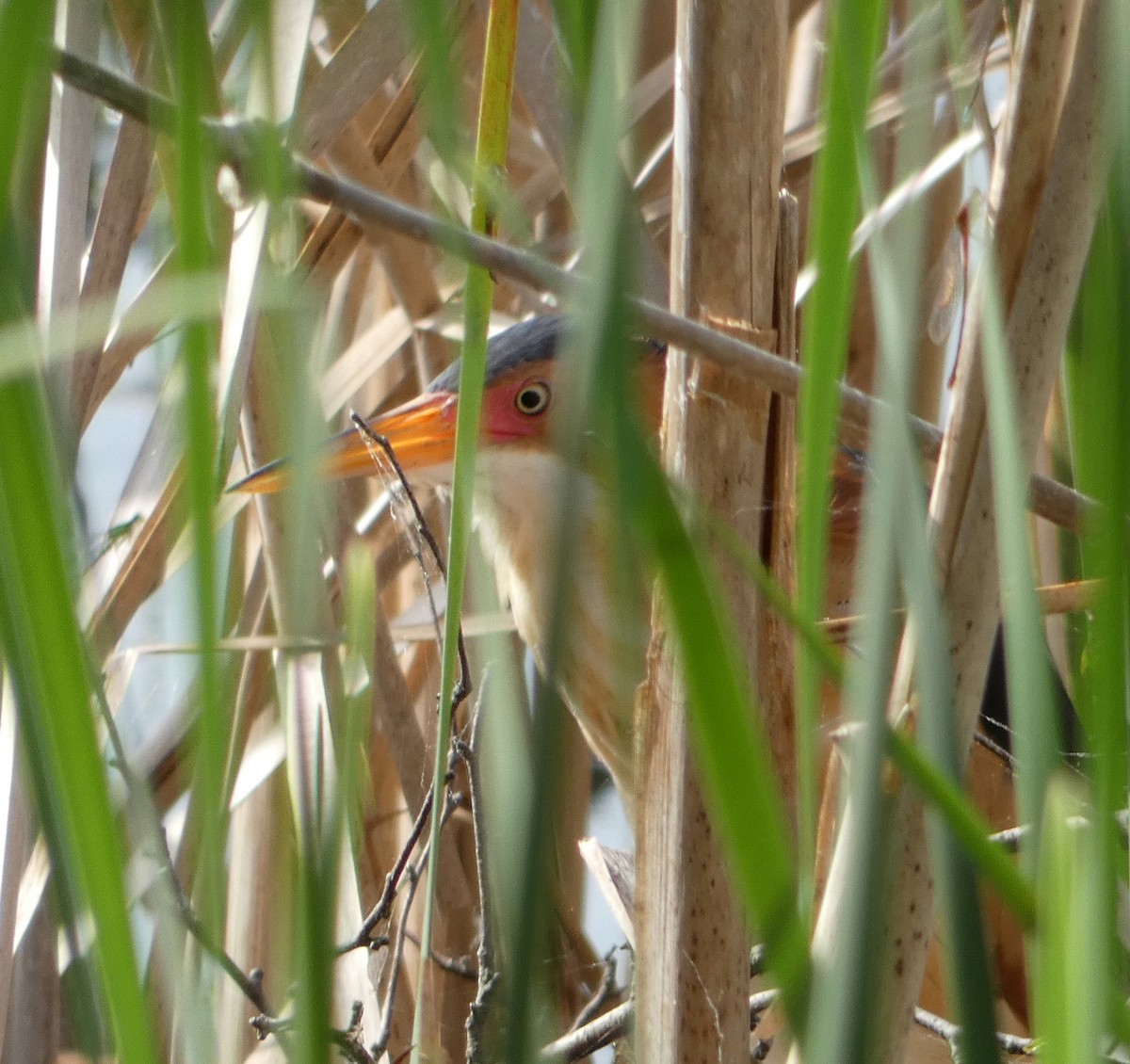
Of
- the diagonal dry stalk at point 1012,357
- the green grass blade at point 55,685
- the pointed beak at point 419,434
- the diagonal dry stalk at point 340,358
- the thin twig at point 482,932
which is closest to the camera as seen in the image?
the green grass blade at point 55,685

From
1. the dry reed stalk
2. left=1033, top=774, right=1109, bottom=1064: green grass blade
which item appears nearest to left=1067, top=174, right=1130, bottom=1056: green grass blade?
left=1033, top=774, right=1109, bottom=1064: green grass blade

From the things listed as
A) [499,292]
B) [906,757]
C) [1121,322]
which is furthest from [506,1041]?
[499,292]

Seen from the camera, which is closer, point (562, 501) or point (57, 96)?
point (562, 501)

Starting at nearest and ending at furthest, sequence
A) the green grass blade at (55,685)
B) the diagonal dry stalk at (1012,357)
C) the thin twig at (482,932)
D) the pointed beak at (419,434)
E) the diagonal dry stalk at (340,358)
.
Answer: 1. the green grass blade at (55,685)
2. the diagonal dry stalk at (1012,357)
3. the thin twig at (482,932)
4. the diagonal dry stalk at (340,358)
5. the pointed beak at (419,434)

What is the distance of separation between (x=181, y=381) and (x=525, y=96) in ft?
3.12

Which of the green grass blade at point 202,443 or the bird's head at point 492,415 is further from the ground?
the bird's head at point 492,415

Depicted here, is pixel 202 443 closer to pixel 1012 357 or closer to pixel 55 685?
pixel 55 685

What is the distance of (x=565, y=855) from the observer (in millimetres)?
1423

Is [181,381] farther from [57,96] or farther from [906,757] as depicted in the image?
[57,96]

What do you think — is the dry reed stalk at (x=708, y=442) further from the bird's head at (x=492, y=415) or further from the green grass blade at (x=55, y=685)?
the bird's head at (x=492, y=415)

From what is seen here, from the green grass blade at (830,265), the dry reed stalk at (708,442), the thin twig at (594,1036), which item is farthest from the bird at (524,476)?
the green grass blade at (830,265)

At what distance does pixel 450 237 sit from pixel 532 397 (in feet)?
2.95

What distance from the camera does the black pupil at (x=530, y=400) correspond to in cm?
133

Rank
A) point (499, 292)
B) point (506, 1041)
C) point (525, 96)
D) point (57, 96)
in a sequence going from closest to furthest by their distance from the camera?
point (506, 1041) → point (57, 96) → point (525, 96) → point (499, 292)
